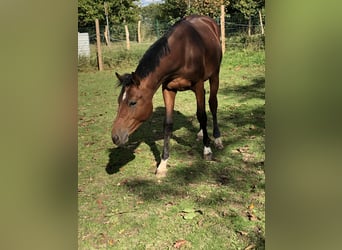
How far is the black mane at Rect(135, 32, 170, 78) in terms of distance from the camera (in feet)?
9.26

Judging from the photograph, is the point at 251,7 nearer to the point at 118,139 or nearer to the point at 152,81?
the point at 152,81

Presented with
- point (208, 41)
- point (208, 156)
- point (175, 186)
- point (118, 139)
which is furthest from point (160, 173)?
point (208, 41)

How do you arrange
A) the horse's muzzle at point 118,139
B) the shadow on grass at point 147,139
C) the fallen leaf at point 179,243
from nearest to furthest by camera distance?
the fallen leaf at point 179,243
the horse's muzzle at point 118,139
the shadow on grass at point 147,139

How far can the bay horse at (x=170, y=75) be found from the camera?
2717 millimetres

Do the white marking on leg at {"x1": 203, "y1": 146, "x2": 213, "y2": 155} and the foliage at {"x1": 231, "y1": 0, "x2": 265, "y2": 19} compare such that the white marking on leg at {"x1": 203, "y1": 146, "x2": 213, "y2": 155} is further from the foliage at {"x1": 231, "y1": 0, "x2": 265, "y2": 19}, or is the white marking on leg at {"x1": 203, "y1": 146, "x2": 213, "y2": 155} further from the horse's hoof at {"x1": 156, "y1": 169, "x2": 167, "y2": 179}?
the foliage at {"x1": 231, "y1": 0, "x2": 265, "y2": 19}

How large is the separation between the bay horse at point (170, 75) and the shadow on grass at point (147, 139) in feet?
1.65

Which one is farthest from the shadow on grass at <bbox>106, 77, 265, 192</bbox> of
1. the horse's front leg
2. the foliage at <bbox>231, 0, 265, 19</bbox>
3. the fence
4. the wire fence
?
the fence

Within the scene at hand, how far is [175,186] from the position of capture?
9.89ft

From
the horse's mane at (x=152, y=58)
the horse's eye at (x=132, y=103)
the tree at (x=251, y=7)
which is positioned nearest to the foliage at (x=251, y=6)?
the tree at (x=251, y=7)

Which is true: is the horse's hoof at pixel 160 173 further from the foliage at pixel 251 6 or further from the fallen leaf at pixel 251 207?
the foliage at pixel 251 6

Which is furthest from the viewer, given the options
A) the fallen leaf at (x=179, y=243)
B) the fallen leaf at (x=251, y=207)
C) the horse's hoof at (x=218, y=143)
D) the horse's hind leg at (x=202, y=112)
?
the horse's hoof at (x=218, y=143)

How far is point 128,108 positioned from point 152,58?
1.66 ft
